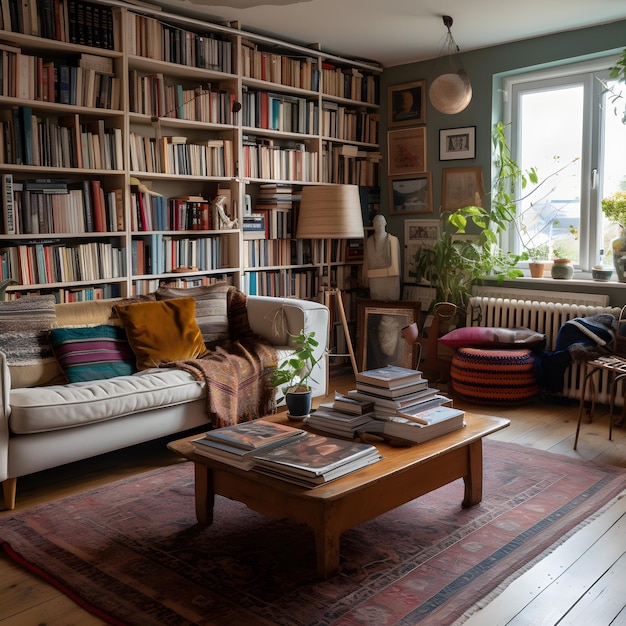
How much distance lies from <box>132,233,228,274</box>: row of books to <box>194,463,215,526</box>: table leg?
2036 mm

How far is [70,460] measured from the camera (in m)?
3.13

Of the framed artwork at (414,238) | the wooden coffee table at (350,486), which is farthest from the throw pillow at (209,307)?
the framed artwork at (414,238)

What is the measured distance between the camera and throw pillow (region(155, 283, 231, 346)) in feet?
13.5

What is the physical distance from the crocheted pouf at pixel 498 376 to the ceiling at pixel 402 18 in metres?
2.12

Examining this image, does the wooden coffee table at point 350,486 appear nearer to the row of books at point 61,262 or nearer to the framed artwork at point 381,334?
the row of books at point 61,262

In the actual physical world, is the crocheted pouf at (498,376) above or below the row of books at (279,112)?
below

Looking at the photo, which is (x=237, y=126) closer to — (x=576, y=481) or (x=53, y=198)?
(x=53, y=198)

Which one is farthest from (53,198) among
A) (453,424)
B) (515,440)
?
(515,440)

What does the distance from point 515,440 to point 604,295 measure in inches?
54.8

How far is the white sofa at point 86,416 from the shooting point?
2912mm

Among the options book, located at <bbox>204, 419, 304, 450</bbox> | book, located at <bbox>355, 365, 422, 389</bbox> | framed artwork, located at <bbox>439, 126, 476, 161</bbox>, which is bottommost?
book, located at <bbox>204, 419, 304, 450</bbox>

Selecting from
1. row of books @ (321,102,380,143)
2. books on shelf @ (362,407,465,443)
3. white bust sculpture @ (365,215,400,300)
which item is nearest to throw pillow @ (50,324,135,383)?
books on shelf @ (362,407,465,443)

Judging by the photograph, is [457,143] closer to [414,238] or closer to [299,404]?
[414,238]

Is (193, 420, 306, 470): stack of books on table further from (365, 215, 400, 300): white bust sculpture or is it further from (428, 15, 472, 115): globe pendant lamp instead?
(428, 15, 472, 115): globe pendant lamp
